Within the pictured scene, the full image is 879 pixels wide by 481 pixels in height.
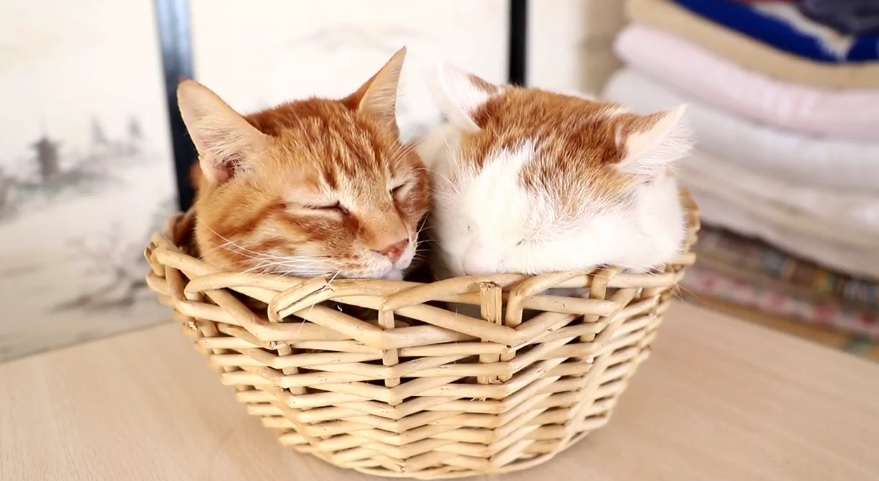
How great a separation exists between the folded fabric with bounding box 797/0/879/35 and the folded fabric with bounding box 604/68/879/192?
0.61ft

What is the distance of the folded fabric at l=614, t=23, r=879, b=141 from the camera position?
3.34 ft

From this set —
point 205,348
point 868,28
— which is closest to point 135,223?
point 205,348

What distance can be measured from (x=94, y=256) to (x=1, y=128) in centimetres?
23

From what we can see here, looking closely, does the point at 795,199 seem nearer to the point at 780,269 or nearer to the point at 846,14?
the point at 780,269

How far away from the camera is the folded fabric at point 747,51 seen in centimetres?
104

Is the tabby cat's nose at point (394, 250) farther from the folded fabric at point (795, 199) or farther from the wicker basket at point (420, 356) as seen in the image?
the folded fabric at point (795, 199)

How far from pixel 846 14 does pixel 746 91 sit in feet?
0.61

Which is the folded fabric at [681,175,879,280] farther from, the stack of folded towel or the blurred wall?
the blurred wall

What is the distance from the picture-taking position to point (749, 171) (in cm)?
116

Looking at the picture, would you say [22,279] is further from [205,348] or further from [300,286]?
[300,286]

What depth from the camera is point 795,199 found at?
1094 millimetres

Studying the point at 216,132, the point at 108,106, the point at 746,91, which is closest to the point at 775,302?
the point at 746,91

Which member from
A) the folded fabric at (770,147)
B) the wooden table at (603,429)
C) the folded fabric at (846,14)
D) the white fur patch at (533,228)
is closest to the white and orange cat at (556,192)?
the white fur patch at (533,228)

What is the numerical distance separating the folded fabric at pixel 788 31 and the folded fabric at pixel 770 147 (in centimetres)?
13
